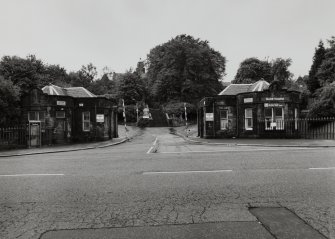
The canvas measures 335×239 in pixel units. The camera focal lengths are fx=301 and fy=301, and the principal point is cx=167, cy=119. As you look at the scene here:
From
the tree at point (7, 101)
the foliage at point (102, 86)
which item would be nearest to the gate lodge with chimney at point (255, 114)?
the tree at point (7, 101)

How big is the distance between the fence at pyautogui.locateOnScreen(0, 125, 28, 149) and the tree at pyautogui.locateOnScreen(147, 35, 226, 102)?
39.2 metres

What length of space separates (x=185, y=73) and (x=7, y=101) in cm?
4046

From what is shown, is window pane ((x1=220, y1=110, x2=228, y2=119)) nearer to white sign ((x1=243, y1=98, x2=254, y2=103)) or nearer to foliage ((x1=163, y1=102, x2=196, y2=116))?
white sign ((x1=243, y1=98, x2=254, y2=103))

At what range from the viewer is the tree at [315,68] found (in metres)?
56.4

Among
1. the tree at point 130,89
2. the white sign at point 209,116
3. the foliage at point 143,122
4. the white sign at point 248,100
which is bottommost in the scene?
the foliage at point 143,122

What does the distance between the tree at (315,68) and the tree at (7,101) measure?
49588 millimetres

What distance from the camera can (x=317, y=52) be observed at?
60.8 metres

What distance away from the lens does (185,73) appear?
6150 cm

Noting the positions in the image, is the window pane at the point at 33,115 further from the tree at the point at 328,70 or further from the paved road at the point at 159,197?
the tree at the point at 328,70

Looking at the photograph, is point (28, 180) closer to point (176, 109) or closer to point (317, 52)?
point (176, 109)

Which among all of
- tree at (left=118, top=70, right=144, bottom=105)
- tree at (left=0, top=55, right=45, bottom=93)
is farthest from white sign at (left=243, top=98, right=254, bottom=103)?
tree at (left=118, top=70, right=144, bottom=105)

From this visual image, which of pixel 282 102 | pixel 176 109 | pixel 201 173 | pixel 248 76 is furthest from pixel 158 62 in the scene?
pixel 201 173

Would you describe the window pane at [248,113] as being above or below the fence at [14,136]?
above

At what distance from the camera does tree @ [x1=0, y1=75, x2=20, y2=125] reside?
24.9 metres
